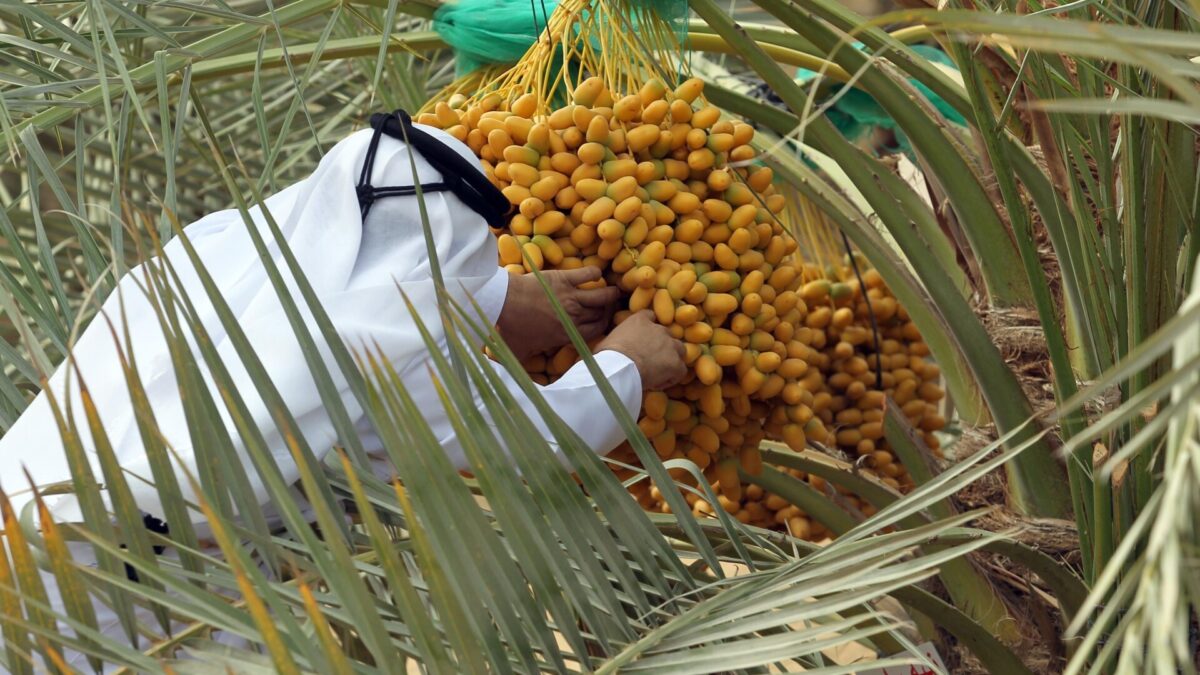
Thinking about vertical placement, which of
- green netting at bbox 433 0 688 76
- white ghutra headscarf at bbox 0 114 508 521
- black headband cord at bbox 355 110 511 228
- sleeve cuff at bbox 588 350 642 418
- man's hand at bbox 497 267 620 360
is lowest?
sleeve cuff at bbox 588 350 642 418

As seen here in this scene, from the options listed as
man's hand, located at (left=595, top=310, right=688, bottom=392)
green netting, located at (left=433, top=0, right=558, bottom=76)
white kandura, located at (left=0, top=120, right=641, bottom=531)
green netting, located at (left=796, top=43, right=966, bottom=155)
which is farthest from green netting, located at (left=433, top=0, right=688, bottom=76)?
green netting, located at (left=796, top=43, right=966, bottom=155)

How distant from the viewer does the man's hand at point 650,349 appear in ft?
3.41

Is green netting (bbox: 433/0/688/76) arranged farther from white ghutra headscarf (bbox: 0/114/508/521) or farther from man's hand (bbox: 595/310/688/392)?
man's hand (bbox: 595/310/688/392)

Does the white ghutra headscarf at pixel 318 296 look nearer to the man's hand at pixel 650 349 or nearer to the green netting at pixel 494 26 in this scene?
the man's hand at pixel 650 349

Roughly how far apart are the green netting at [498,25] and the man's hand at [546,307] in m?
0.28

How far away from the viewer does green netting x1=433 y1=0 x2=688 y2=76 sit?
4.10 ft

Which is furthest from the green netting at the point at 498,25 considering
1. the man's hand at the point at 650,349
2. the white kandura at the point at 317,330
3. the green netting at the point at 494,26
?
the man's hand at the point at 650,349

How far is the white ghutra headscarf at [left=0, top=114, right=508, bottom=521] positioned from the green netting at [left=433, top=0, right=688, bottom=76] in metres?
0.23

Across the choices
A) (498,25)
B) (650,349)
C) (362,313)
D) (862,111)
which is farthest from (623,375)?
(862,111)

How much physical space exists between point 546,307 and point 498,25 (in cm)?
35

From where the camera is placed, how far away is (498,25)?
1255mm

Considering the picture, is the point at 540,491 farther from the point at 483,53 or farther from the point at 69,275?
the point at 69,275

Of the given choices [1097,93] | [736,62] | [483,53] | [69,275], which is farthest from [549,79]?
[736,62]

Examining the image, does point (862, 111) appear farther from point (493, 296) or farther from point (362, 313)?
point (362, 313)
